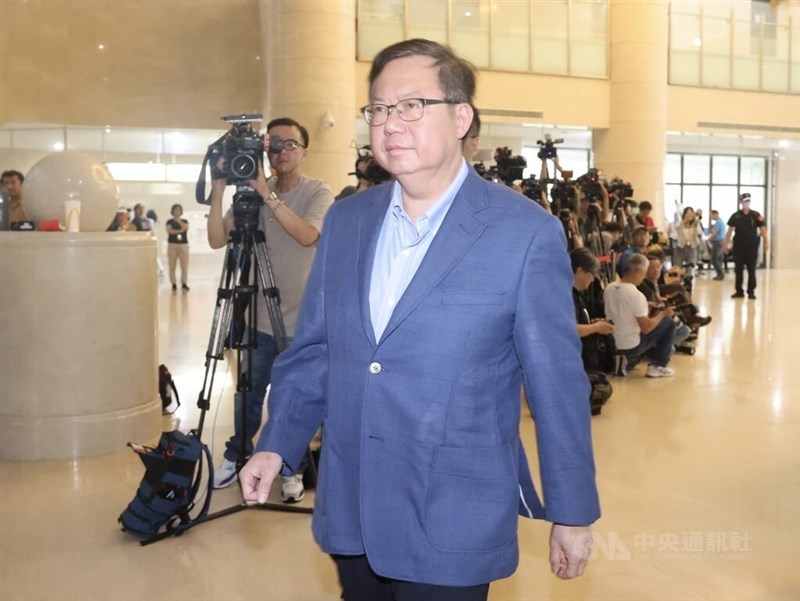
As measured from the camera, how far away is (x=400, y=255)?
1.83 metres

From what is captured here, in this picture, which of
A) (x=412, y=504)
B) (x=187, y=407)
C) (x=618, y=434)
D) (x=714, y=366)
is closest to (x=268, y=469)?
(x=412, y=504)

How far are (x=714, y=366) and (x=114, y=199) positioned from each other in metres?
5.96

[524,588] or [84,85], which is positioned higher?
[84,85]

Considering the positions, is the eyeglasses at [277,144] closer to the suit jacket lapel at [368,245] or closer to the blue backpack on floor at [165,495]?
the blue backpack on floor at [165,495]

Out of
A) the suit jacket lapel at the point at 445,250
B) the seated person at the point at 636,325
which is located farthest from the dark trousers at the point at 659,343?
the suit jacket lapel at the point at 445,250

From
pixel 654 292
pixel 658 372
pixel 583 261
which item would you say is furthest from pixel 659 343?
pixel 583 261

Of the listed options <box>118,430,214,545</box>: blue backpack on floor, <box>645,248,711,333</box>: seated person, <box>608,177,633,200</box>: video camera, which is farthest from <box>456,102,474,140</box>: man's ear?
→ <box>608,177,633,200</box>: video camera

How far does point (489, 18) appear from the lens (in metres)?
19.5

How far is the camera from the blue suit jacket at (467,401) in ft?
5.53

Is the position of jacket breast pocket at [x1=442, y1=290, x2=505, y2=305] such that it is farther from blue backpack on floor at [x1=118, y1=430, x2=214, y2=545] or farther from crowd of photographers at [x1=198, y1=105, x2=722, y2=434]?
crowd of photographers at [x1=198, y1=105, x2=722, y2=434]

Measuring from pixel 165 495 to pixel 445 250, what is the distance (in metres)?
2.73

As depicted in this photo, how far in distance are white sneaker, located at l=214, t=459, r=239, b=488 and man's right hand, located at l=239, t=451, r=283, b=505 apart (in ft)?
9.42

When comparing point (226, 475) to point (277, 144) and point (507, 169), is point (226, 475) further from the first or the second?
point (507, 169)

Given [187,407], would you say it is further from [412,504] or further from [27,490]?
[412,504]
